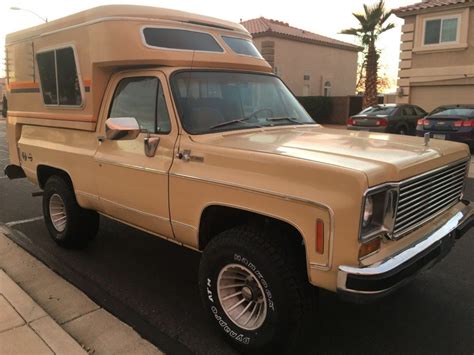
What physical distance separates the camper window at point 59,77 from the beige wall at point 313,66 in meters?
22.7

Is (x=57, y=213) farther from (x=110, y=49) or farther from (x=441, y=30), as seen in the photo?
(x=441, y=30)

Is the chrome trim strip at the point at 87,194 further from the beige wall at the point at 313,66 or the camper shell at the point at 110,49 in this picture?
the beige wall at the point at 313,66

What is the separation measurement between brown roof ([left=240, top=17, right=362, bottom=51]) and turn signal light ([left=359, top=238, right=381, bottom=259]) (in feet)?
82.2

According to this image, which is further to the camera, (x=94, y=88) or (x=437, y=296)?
(x=94, y=88)

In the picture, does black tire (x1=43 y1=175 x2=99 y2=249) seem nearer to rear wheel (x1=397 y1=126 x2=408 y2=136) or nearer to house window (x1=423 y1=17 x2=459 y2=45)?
rear wheel (x1=397 y1=126 x2=408 y2=136)

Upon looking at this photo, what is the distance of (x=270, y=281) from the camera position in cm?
283

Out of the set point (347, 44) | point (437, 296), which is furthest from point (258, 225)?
point (347, 44)

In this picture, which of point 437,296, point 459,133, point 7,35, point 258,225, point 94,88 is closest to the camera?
point 258,225

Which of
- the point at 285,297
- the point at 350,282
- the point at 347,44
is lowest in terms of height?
the point at 285,297

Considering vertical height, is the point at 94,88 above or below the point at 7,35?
below

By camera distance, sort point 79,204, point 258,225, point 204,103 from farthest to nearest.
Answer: point 79,204, point 204,103, point 258,225

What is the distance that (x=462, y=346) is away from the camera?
3.22 metres

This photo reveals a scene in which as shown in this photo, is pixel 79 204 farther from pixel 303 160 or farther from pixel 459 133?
pixel 459 133

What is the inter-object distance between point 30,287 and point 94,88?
1926 mm
